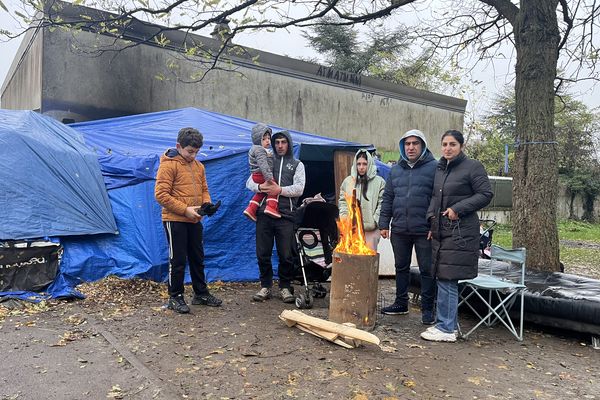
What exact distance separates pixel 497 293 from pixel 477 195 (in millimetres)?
1101

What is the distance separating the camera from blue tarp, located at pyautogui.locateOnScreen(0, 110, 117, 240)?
5844 millimetres

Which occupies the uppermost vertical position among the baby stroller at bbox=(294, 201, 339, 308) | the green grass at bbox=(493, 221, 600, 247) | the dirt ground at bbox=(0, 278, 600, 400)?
the baby stroller at bbox=(294, 201, 339, 308)

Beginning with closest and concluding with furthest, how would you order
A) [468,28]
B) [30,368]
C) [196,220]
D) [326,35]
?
[30,368]
[196,220]
[468,28]
[326,35]

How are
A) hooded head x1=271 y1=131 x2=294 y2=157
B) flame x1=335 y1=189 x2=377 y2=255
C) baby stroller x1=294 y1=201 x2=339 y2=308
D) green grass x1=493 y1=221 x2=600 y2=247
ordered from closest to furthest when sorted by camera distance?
flame x1=335 y1=189 x2=377 y2=255 < hooded head x1=271 y1=131 x2=294 y2=157 < baby stroller x1=294 y1=201 x2=339 y2=308 < green grass x1=493 y1=221 x2=600 y2=247

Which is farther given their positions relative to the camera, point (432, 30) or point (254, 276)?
point (432, 30)

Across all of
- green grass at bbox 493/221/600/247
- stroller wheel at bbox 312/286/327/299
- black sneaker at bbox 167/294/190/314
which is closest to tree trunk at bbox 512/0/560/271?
stroller wheel at bbox 312/286/327/299

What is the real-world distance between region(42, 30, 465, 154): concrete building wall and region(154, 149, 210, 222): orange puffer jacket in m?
4.80

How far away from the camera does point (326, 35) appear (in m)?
26.2

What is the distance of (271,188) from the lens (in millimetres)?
5574

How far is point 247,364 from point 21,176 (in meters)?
4.03

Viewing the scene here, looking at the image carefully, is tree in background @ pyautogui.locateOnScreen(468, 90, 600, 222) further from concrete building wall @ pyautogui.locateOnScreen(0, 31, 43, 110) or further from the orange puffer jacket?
the orange puffer jacket

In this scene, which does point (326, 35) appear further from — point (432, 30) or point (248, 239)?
point (248, 239)

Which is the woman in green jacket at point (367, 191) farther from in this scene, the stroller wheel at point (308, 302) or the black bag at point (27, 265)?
the black bag at point (27, 265)

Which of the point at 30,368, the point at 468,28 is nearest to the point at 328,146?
the point at 468,28
